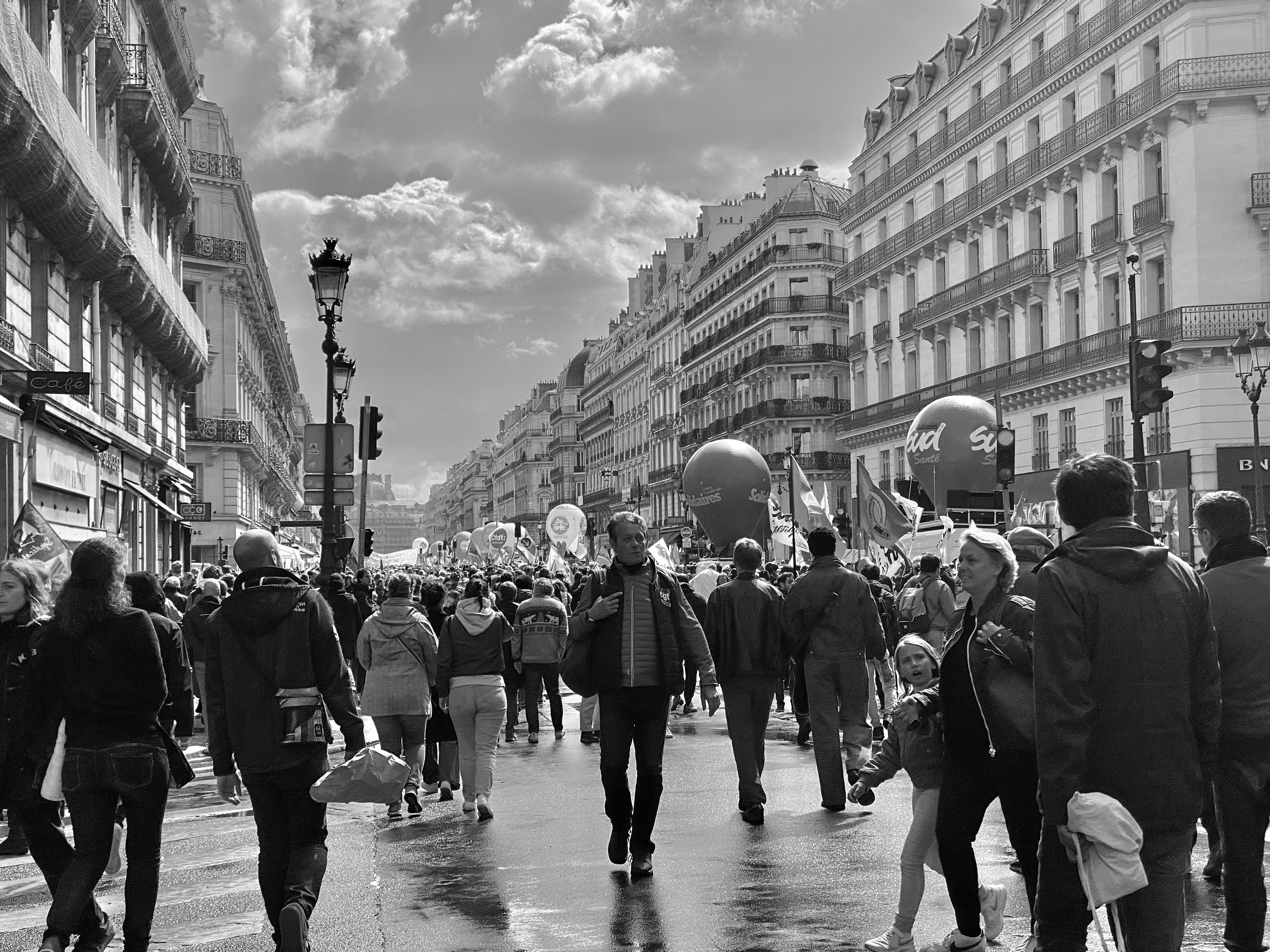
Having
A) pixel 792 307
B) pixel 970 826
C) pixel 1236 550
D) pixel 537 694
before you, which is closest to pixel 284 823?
→ pixel 970 826

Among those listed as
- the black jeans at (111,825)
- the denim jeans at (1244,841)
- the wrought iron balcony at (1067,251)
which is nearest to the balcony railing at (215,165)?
the wrought iron balcony at (1067,251)

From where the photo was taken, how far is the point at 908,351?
185 feet

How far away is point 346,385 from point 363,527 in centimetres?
531

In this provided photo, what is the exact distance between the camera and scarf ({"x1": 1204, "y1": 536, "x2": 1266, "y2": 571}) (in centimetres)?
649

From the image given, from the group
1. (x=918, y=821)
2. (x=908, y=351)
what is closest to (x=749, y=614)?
(x=918, y=821)

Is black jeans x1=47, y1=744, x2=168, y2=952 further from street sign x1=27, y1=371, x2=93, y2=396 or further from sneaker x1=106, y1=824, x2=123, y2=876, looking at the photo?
street sign x1=27, y1=371, x2=93, y2=396

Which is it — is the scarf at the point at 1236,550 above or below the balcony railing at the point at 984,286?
below

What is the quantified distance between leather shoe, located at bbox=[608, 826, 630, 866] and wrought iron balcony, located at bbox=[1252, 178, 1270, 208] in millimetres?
34796

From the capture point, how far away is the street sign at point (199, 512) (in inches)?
1961

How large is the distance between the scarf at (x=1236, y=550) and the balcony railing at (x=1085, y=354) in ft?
103

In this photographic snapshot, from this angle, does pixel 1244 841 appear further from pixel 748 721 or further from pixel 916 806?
pixel 748 721

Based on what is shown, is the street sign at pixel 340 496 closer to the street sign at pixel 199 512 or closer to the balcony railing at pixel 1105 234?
the balcony railing at pixel 1105 234

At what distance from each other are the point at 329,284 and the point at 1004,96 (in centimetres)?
3485

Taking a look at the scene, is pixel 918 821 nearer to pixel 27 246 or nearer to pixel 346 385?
pixel 27 246
